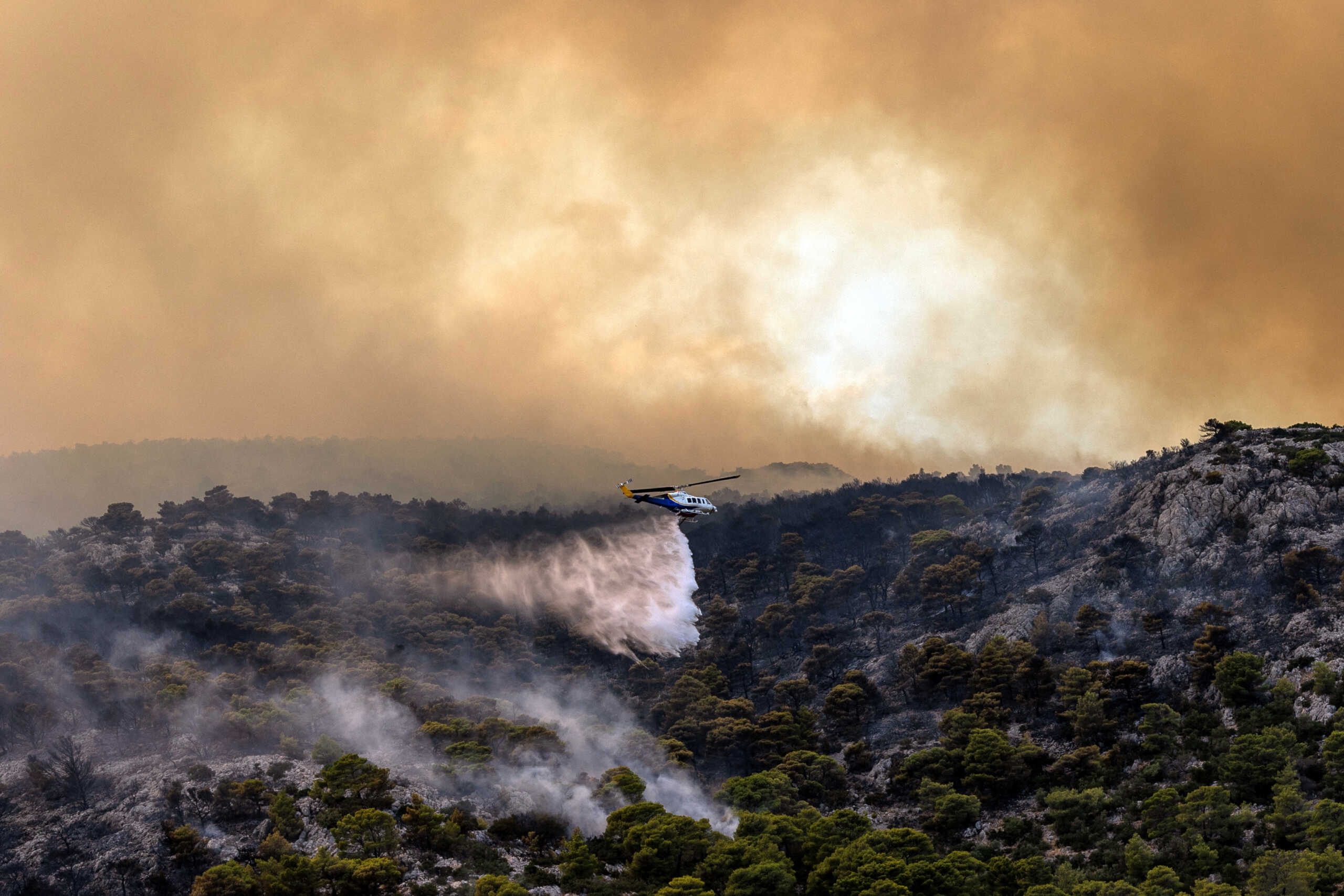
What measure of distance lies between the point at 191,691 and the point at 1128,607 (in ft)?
543

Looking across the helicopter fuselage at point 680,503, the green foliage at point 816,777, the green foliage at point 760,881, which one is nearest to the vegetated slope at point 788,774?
the green foliage at point 760,881

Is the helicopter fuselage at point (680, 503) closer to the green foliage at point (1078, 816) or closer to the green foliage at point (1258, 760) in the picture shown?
the green foliage at point (1078, 816)

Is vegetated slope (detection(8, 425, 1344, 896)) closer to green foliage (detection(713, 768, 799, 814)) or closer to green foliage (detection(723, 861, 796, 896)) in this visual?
green foliage (detection(723, 861, 796, 896))

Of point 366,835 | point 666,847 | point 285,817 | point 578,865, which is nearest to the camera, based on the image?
point 578,865

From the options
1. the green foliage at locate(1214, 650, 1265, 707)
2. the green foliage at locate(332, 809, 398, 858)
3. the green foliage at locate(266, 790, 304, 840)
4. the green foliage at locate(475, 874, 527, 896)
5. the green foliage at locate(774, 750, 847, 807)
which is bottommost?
the green foliage at locate(475, 874, 527, 896)

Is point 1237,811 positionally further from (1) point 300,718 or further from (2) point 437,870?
(1) point 300,718

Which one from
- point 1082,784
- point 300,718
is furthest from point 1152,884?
point 300,718

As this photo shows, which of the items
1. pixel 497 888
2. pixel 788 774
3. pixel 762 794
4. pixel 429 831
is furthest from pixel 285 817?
pixel 788 774

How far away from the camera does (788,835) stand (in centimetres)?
14275

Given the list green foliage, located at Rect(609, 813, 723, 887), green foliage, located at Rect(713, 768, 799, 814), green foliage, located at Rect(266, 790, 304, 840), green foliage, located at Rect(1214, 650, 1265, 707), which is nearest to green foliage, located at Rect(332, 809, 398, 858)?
green foliage, located at Rect(266, 790, 304, 840)

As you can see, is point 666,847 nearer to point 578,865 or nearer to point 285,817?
point 578,865

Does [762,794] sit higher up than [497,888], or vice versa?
[762,794]

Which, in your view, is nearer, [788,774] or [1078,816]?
[1078,816]

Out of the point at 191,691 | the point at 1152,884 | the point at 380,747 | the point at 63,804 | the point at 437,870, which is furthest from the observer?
→ the point at 191,691
